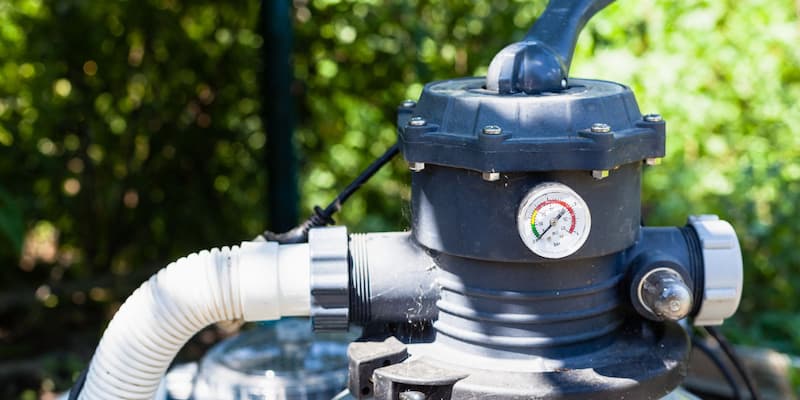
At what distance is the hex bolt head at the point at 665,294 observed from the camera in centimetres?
105

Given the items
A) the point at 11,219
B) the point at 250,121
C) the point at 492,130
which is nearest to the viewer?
the point at 492,130

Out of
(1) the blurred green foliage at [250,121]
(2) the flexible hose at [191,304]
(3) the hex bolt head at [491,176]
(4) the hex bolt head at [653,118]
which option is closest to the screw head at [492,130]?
(3) the hex bolt head at [491,176]

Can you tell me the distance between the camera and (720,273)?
1147 mm

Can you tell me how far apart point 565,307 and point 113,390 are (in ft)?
2.07

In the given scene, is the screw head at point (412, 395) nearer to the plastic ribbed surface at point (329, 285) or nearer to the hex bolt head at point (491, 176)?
the plastic ribbed surface at point (329, 285)

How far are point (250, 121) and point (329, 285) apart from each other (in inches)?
81.5

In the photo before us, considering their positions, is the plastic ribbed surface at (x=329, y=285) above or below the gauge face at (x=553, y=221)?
below

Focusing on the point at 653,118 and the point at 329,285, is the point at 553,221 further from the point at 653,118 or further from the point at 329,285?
the point at 329,285

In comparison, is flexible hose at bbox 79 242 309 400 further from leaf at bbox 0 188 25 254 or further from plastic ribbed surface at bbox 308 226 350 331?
leaf at bbox 0 188 25 254

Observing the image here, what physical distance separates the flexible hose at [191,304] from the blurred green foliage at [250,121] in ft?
5.25

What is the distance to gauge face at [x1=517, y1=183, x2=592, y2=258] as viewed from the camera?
1.00 meters

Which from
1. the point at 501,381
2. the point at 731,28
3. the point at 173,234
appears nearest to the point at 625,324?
the point at 501,381

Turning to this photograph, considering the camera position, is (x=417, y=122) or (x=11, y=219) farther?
(x=11, y=219)

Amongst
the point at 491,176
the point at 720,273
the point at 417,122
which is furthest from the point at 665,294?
the point at 417,122
